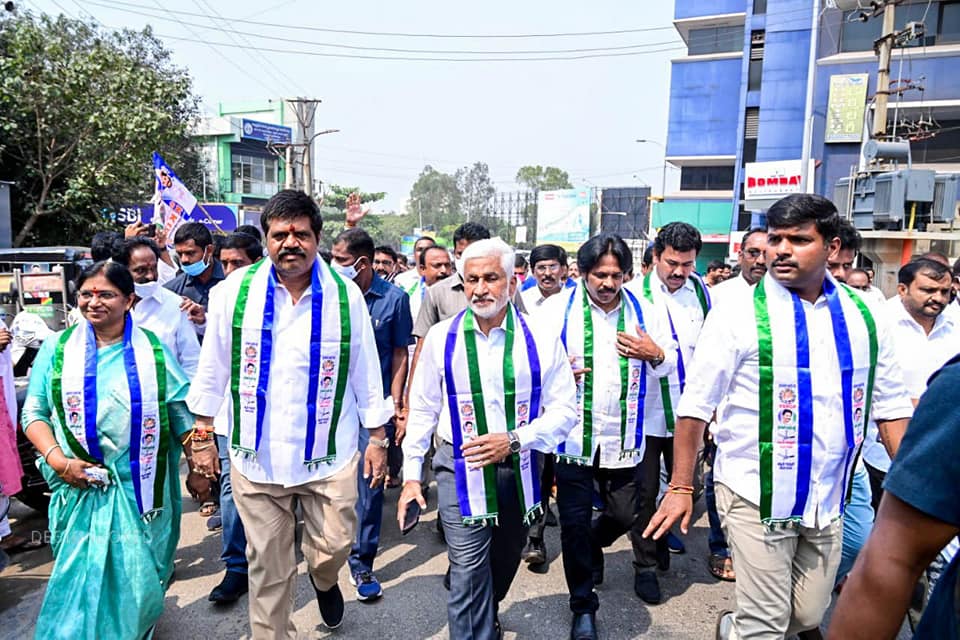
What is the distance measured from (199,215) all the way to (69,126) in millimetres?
3435

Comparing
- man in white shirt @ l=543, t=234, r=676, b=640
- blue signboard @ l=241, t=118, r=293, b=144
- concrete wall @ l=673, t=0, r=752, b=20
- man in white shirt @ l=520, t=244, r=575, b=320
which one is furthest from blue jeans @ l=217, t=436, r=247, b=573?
concrete wall @ l=673, t=0, r=752, b=20

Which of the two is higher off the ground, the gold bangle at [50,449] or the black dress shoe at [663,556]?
the gold bangle at [50,449]

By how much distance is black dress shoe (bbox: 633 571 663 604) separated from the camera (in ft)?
13.0

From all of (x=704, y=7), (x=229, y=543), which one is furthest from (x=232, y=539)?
(x=704, y=7)

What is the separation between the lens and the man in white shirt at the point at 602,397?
3551mm

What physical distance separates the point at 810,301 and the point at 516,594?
2383mm

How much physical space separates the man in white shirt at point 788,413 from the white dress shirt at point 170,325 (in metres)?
2.80

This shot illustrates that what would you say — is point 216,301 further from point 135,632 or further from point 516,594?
point 516,594

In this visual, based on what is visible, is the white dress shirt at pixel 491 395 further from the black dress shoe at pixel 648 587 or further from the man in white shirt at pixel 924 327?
the man in white shirt at pixel 924 327

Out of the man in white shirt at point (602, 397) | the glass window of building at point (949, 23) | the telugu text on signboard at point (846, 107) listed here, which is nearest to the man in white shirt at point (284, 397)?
the man in white shirt at point (602, 397)

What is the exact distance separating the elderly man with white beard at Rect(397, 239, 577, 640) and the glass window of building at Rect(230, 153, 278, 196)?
118 feet

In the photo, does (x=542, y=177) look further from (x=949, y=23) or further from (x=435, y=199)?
(x=949, y=23)

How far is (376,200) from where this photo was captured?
59875mm

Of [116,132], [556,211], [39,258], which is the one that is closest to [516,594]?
[39,258]
